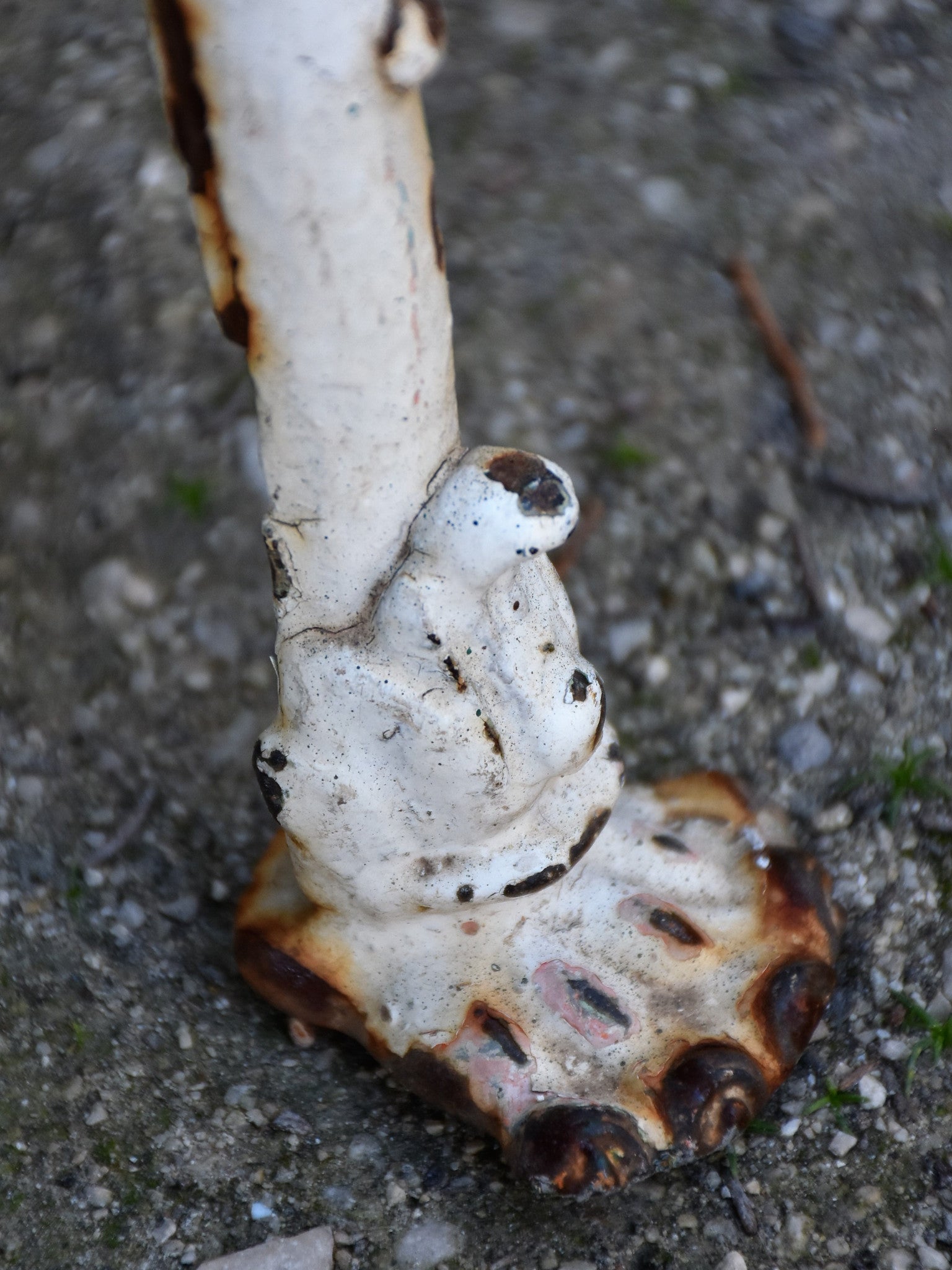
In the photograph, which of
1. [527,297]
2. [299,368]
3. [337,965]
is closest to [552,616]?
[299,368]

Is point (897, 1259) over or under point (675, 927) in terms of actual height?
under

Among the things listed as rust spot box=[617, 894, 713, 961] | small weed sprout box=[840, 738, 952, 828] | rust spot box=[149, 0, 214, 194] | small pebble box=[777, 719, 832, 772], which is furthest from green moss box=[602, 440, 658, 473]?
rust spot box=[149, 0, 214, 194]

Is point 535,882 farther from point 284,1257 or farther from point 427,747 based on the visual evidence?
point 284,1257

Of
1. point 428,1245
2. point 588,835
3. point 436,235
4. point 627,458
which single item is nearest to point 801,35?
point 627,458

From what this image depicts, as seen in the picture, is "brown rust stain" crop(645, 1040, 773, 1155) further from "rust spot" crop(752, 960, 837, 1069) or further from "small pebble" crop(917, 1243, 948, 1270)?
"small pebble" crop(917, 1243, 948, 1270)

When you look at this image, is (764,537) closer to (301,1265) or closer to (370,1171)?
(370,1171)

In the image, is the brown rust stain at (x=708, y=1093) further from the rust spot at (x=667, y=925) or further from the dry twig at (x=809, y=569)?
the dry twig at (x=809, y=569)

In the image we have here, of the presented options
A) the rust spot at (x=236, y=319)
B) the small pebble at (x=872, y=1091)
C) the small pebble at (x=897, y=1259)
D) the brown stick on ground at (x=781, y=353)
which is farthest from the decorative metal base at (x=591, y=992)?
the brown stick on ground at (x=781, y=353)
